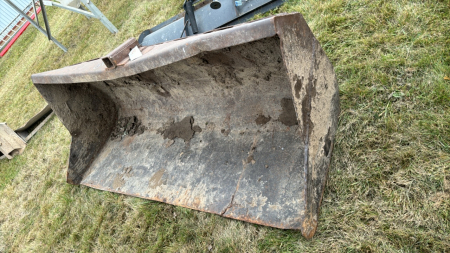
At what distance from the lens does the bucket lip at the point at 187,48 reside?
130 cm

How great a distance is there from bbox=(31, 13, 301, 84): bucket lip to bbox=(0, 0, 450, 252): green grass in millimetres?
948

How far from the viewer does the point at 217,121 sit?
2254 mm

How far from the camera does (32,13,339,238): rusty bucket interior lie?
60.1 inches

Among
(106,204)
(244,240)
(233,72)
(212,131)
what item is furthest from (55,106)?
(244,240)

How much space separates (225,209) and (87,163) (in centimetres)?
173

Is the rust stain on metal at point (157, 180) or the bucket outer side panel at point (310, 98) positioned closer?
the bucket outer side panel at point (310, 98)

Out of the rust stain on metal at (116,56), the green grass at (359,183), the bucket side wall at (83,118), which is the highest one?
the rust stain on metal at (116,56)

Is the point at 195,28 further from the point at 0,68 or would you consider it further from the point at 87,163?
the point at 0,68

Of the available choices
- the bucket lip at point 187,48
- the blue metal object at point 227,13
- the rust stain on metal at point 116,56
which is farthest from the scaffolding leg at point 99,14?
the rust stain on metal at point 116,56

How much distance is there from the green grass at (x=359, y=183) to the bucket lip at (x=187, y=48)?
948mm

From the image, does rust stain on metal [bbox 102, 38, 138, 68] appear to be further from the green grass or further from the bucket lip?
the green grass

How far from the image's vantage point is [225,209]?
1.86m

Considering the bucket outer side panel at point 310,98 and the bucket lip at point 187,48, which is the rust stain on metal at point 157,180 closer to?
the bucket lip at point 187,48

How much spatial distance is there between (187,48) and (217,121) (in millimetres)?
826
